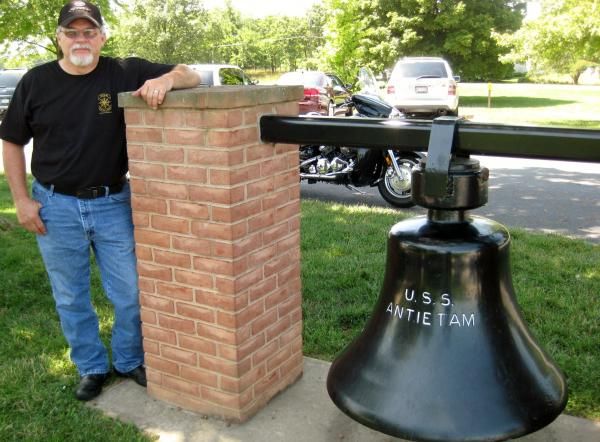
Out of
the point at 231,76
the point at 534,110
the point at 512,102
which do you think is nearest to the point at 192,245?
the point at 231,76

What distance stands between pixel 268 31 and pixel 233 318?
91213 millimetres

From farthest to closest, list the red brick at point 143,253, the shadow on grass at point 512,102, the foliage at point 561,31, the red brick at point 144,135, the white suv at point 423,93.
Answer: the shadow on grass at point 512,102 < the white suv at point 423,93 < the foliage at point 561,31 < the red brick at point 143,253 < the red brick at point 144,135

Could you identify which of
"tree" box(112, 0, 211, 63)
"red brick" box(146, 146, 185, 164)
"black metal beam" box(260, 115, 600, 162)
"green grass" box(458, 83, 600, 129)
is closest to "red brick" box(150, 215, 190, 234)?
"red brick" box(146, 146, 185, 164)

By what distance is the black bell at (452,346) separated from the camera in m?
1.14

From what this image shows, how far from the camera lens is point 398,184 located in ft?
26.2

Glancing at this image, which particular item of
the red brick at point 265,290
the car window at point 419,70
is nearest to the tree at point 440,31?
the car window at point 419,70

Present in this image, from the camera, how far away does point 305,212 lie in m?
7.57

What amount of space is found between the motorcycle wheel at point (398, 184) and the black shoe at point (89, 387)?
5.25m

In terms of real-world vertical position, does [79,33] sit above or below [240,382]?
above

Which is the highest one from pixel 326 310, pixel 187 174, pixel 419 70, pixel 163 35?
pixel 163 35

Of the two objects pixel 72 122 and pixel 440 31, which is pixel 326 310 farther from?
pixel 440 31

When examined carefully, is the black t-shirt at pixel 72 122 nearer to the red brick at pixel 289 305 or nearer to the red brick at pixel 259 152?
the red brick at pixel 259 152

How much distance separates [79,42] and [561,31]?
631 inches

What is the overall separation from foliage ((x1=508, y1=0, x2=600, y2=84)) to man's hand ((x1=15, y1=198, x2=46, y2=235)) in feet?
48.9
